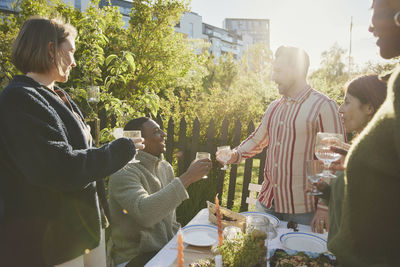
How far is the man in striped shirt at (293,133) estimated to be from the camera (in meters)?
2.26

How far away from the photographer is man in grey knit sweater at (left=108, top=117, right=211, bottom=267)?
2010 mm

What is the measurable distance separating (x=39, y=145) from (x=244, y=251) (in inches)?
44.3

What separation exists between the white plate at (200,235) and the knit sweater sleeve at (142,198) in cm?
21

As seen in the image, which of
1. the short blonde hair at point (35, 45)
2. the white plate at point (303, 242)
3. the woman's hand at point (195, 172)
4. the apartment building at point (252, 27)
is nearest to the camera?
the short blonde hair at point (35, 45)

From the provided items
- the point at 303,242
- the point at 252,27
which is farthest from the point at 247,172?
the point at 252,27

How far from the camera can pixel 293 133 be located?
7.62 ft

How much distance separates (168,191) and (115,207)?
0.53m

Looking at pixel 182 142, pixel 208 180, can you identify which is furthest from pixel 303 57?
pixel 182 142

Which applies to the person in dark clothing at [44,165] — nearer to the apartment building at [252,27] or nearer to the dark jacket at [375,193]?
the dark jacket at [375,193]

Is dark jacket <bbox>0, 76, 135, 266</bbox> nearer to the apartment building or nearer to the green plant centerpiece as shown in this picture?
the green plant centerpiece

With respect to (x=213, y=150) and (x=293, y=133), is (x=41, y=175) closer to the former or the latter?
(x=293, y=133)

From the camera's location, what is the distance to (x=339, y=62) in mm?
47031

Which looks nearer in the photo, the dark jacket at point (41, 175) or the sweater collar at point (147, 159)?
the dark jacket at point (41, 175)

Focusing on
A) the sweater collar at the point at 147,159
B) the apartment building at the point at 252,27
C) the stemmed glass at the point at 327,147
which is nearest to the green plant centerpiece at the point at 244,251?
the stemmed glass at the point at 327,147
